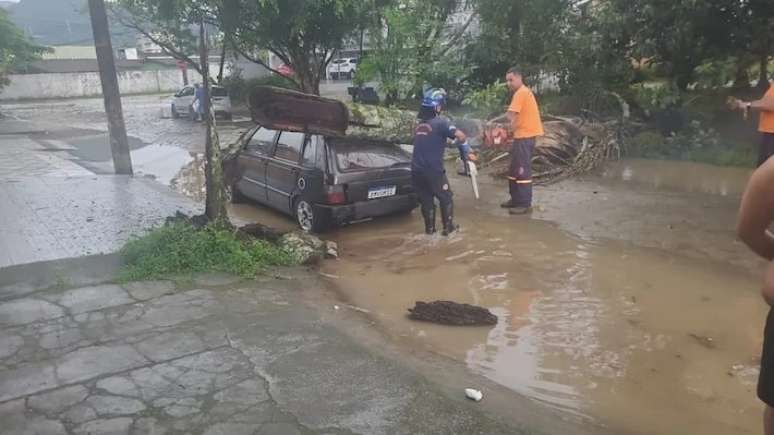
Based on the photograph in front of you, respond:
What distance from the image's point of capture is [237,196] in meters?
9.65

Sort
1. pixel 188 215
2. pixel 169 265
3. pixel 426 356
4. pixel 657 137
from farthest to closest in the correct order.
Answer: pixel 657 137
pixel 188 215
pixel 169 265
pixel 426 356

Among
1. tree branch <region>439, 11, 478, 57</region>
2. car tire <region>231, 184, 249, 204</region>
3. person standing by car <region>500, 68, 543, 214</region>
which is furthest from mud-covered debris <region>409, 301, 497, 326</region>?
tree branch <region>439, 11, 478, 57</region>

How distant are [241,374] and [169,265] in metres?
2.33

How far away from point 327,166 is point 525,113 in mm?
2884

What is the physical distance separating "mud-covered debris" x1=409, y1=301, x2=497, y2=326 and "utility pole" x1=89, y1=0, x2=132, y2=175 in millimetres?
7781

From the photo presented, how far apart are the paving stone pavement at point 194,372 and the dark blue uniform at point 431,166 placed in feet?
8.85

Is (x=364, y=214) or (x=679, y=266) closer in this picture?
(x=679, y=266)

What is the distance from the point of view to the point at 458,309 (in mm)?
5180

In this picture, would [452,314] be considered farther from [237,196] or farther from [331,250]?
[237,196]

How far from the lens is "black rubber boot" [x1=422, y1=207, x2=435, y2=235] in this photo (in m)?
7.59

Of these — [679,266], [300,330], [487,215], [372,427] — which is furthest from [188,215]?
[679,266]

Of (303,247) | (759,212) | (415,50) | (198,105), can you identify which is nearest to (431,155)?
(303,247)

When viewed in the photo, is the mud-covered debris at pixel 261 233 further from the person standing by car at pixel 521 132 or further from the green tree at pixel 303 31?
the green tree at pixel 303 31

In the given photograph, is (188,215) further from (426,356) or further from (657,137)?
(657,137)
